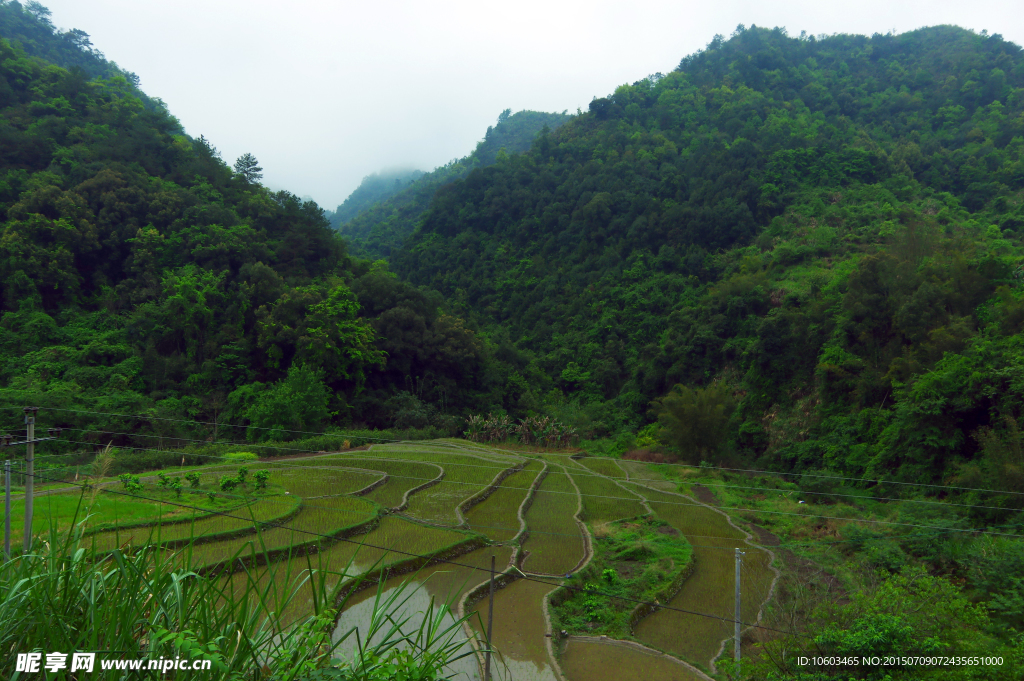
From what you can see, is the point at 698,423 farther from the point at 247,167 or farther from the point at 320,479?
the point at 247,167

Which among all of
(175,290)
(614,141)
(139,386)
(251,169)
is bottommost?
(139,386)

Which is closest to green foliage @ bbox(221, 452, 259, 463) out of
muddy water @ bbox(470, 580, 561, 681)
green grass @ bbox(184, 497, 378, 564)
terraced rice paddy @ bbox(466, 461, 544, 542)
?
green grass @ bbox(184, 497, 378, 564)

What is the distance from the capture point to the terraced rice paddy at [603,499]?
16.1 metres

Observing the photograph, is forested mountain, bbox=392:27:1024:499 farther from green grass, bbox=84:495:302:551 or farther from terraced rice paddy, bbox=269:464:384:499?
green grass, bbox=84:495:302:551

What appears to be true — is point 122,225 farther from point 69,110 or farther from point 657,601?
point 657,601

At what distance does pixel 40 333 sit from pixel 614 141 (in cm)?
4579

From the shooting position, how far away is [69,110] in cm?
3038

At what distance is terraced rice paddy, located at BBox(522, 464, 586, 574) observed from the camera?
1195 cm

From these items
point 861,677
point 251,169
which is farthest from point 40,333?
point 861,677

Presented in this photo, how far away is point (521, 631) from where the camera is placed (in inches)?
366

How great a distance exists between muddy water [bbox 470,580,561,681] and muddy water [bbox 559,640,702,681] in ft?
1.32

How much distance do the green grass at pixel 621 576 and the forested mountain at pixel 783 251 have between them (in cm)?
791

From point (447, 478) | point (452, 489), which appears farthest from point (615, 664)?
point (447, 478)

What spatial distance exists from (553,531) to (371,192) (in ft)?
309
